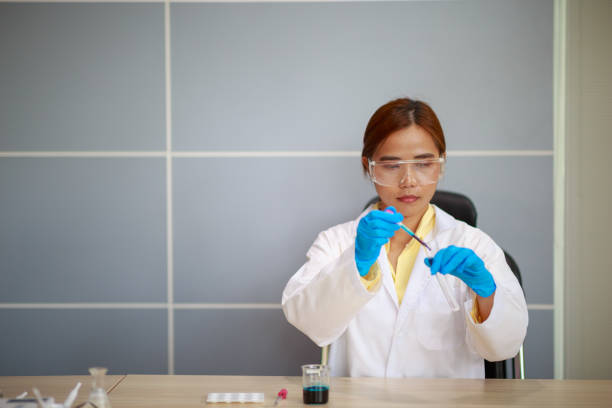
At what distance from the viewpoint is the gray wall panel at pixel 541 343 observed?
255cm

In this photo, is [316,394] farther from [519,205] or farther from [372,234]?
[519,205]

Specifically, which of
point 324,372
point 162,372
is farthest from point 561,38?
point 162,372

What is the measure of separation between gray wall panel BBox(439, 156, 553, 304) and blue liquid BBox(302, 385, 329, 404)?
4.91 feet

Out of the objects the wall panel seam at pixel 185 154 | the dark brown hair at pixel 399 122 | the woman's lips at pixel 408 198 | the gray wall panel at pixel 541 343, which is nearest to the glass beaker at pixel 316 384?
the woman's lips at pixel 408 198

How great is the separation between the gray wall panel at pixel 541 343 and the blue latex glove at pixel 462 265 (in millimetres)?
1167

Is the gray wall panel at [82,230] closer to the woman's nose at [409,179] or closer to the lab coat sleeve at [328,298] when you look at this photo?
the lab coat sleeve at [328,298]

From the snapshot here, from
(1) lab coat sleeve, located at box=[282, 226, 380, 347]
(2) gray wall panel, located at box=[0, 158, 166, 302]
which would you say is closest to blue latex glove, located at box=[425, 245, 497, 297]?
(1) lab coat sleeve, located at box=[282, 226, 380, 347]

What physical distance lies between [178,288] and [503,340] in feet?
5.09

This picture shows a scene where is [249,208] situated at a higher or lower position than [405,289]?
higher

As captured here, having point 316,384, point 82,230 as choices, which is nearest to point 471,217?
point 316,384

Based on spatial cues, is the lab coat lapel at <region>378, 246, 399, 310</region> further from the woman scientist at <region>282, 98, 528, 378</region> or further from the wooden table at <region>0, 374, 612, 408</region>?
the wooden table at <region>0, 374, 612, 408</region>

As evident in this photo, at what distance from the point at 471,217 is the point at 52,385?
145 centimetres

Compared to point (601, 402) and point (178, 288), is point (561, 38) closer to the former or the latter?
point (601, 402)

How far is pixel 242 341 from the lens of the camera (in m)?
2.63
